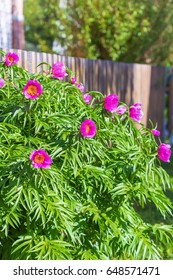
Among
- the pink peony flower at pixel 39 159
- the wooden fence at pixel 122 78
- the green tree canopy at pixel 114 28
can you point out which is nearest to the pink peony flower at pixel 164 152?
the pink peony flower at pixel 39 159

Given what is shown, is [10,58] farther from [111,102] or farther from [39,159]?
[39,159]

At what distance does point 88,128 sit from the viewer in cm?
356

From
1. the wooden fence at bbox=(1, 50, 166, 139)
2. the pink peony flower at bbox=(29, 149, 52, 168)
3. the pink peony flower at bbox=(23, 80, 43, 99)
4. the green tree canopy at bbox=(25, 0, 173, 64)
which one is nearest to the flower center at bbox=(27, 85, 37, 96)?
the pink peony flower at bbox=(23, 80, 43, 99)

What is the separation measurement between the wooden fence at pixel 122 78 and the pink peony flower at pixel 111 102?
1.86 m

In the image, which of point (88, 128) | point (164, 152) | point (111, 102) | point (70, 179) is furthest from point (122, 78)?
point (88, 128)

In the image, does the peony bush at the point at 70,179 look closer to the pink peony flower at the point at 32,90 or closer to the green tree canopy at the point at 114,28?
the pink peony flower at the point at 32,90

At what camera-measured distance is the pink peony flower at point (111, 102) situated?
3880 millimetres

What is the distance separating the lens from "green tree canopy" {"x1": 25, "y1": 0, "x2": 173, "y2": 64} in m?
13.5

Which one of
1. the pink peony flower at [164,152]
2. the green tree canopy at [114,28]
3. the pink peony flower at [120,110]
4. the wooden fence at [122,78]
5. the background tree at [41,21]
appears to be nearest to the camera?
the pink peony flower at [164,152]

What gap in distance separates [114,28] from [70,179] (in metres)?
10.3

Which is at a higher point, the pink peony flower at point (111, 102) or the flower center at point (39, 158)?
the pink peony flower at point (111, 102)

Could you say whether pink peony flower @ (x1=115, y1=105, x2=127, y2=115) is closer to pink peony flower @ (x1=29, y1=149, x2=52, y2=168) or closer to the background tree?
pink peony flower @ (x1=29, y1=149, x2=52, y2=168)

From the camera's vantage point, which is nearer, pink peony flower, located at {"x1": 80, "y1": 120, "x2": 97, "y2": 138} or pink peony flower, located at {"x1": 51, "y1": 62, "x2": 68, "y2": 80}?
pink peony flower, located at {"x1": 80, "y1": 120, "x2": 97, "y2": 138}

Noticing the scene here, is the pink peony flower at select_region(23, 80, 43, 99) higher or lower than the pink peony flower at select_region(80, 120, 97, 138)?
higher
